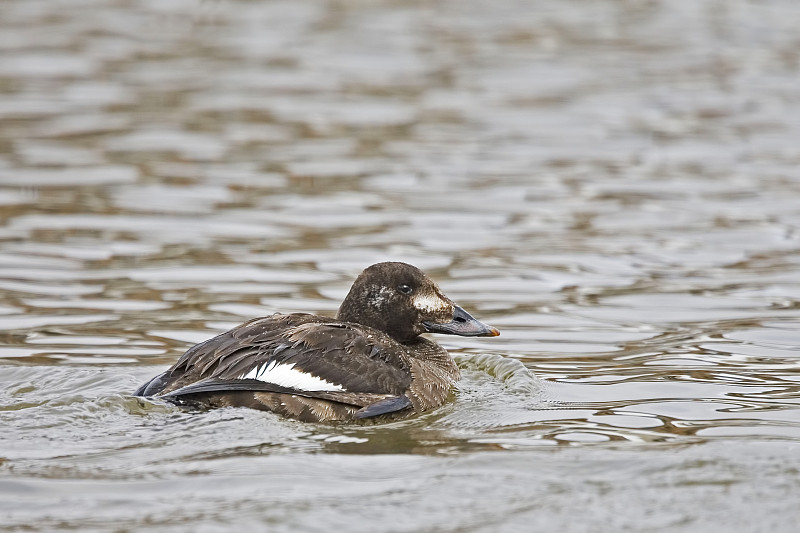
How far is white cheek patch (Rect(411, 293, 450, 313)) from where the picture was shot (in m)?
7.86

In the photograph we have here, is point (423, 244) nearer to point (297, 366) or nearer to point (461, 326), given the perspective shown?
point (461, 326)

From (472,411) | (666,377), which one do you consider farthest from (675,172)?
(472,411)

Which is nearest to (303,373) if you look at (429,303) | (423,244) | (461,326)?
(429,303)

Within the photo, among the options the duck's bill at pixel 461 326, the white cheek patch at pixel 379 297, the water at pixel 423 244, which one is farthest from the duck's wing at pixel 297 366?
the duck's bill at pixel 461 326

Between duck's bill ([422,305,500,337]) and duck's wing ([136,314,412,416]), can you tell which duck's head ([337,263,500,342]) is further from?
duck's wing ([136,314,412,416])

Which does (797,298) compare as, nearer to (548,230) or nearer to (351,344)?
(548,230)

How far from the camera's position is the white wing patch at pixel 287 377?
6887mm

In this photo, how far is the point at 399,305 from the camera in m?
7.87

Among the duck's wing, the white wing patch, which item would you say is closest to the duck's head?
the duck's wing

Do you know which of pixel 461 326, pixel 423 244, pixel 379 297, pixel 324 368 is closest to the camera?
pixel 324 368

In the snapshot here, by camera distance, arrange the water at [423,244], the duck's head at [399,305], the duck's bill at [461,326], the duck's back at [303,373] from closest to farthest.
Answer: the water at [423,244], the duck's back at [303,373], the duck's head at [399,305], the duck's bill at [461,326]

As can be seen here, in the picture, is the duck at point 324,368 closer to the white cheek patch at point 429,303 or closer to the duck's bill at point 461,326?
the white cheek patch at point 429,303

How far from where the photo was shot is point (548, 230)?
11.9 m

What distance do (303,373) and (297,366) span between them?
5 centimetres
